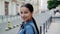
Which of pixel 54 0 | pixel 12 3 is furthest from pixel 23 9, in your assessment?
pixel 54 0

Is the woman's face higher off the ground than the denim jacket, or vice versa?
the woman's face

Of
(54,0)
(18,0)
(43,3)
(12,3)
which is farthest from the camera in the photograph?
(43,3)

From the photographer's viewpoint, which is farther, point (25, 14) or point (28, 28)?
point (25, 14)

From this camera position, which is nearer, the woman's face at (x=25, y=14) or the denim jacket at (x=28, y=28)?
the denim jacket at (x=28, y=28)

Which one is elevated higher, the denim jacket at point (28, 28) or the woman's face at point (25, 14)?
the woman's face at point (25, 14)

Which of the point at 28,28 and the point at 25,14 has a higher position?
the point at 25,14

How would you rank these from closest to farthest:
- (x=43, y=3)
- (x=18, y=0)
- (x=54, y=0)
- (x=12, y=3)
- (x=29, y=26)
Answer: (x=29, y=26), (x=12, y=3), (x=18, y=0), (x=54, y=0), (x=43, y=3)

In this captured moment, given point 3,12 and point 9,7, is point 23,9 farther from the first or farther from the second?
point 9,7

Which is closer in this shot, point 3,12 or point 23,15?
point 23,15

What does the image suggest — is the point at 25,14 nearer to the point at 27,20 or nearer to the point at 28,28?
the point at 27,20

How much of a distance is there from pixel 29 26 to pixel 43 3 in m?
67.7

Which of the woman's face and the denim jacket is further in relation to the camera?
the woman's face

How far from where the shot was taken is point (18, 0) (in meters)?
40.6

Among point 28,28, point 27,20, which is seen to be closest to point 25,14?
point 27,20
